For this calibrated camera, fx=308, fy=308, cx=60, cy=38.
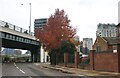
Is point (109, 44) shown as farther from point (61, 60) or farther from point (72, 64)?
point (72, 64)

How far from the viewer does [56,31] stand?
5834cm

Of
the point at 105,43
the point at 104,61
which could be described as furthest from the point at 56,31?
the point at 104,61

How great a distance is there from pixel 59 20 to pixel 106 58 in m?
27.8

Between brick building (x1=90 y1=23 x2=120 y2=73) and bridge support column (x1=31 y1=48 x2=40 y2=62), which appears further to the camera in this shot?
bridge support column (x1=31 y1=48 x2=40 y2=62)

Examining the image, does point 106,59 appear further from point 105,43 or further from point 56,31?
point 105,43

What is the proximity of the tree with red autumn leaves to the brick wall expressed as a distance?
2114cm

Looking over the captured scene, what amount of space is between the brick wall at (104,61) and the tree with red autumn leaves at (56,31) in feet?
69.3

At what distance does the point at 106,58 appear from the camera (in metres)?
33.0

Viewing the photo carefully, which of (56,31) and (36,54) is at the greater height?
(56,31)

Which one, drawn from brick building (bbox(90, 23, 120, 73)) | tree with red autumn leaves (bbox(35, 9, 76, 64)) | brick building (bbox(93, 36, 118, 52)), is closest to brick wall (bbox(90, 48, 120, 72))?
brick building (bbox(90, 23, 120, 73))

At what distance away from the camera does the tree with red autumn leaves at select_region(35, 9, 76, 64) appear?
2295 inches

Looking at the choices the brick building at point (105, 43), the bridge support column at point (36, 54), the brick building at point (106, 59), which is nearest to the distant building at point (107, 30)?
the bridge support column at point (36, 54)

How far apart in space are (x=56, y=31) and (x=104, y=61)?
25.7 meters

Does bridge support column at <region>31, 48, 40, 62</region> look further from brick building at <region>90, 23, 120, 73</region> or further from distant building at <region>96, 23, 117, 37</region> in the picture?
brick building at <region>90, 23, 120, 73</region>
